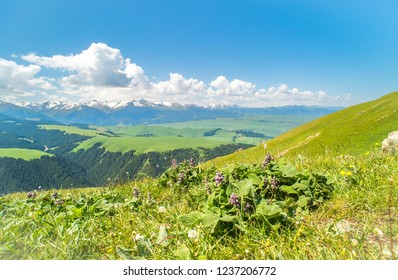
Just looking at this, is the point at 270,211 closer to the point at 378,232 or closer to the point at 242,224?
the point at 242,224

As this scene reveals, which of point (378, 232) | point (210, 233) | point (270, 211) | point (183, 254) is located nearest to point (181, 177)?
point (210, 233)

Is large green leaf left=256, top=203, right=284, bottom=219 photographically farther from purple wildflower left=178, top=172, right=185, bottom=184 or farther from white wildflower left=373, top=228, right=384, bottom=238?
purple wildflower left=178, top=172, right=185, bottom=184

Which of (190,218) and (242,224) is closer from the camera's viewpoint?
(242,224)

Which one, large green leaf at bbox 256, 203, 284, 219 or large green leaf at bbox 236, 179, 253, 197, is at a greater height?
large green leaf at bbox 236, 179, 253, 197

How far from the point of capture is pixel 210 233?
369 centimetres

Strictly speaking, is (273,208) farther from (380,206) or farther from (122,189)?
(122,189)

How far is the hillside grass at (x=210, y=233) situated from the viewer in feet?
10.6

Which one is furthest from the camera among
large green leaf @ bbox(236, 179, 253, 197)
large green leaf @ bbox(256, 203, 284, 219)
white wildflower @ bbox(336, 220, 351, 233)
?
large green leaf @ bbox(236, 179, 253, 197)

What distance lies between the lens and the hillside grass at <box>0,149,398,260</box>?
324 cm

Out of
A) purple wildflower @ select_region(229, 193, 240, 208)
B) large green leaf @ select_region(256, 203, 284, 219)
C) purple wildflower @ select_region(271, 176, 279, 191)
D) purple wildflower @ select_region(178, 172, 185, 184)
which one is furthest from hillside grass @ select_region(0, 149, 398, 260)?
purple wildflower @ select_region(178, 172, 185, 184)

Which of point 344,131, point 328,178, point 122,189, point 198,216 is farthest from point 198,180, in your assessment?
point 344,131
